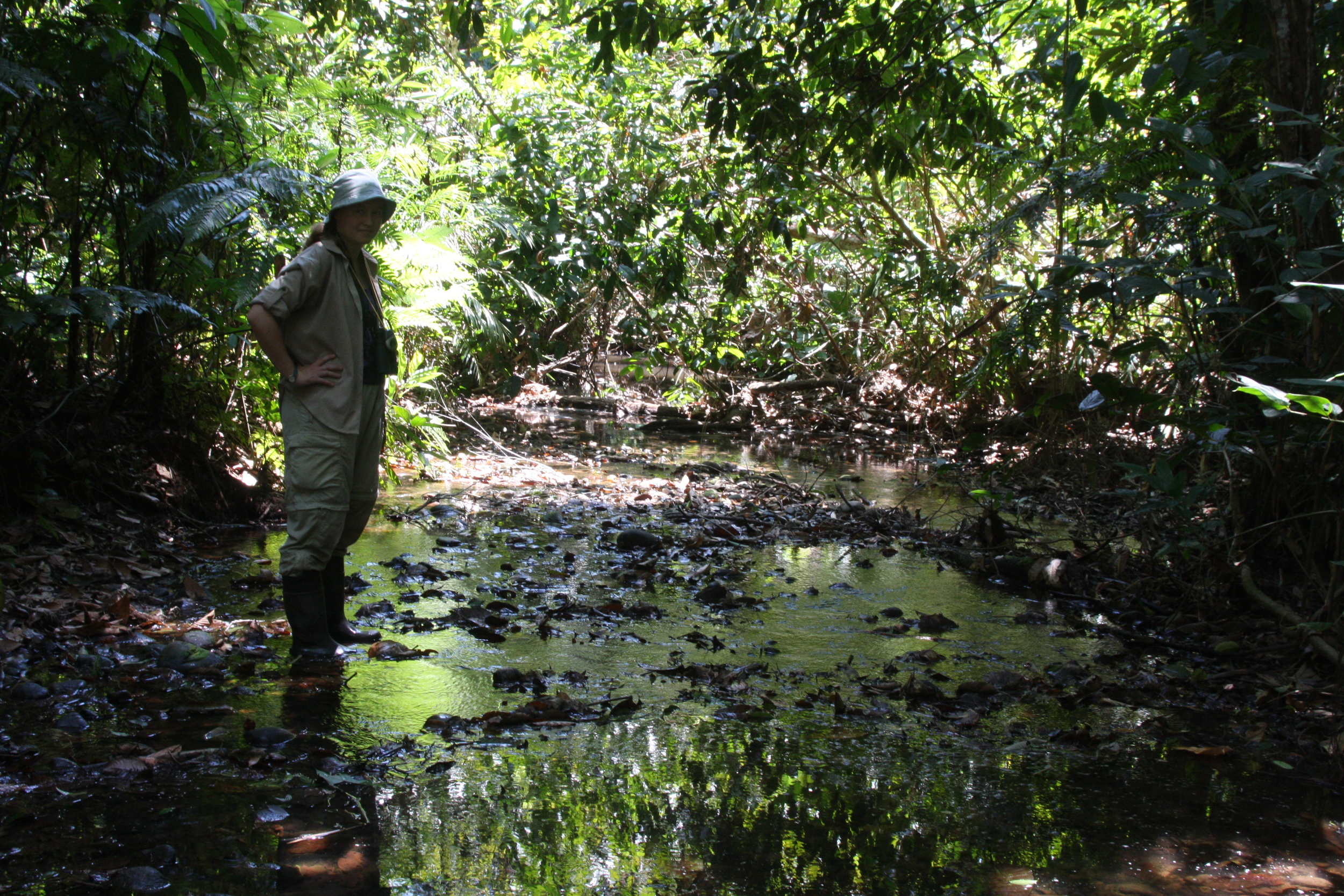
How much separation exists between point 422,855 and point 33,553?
3027mm

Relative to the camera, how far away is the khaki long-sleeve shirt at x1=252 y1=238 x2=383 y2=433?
11.2 feet

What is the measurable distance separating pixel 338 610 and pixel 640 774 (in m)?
1.68

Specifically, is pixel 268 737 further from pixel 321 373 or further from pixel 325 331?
pixel 325 331

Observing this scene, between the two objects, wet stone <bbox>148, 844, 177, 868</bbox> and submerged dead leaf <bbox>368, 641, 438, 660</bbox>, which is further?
submerged dead leaf <bbox>368, 641, 438, 660</bbox>

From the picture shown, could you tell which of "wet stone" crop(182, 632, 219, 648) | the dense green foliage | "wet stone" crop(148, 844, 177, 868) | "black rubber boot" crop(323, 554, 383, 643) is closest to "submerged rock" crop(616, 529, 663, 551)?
the dense green foliage

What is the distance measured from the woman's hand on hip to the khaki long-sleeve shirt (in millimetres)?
18

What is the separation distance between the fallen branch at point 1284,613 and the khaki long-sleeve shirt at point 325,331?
3362 millimetres

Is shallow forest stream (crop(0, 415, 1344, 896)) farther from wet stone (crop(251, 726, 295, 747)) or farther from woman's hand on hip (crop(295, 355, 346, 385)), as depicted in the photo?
woman's hand on hip (crop(295, 355, 346, 385))

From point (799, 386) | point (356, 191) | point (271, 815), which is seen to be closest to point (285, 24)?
point (356, 191)

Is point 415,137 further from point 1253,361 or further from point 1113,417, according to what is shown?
point 1253,361

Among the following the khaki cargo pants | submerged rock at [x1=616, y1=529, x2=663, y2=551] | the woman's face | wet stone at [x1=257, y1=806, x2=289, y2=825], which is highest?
the woman's face

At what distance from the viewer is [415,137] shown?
29.8 ft

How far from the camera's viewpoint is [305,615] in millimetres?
3420

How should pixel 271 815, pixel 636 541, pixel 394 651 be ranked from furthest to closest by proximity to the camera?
pixel 636 541
pixel 394 651
pixel 271 815
